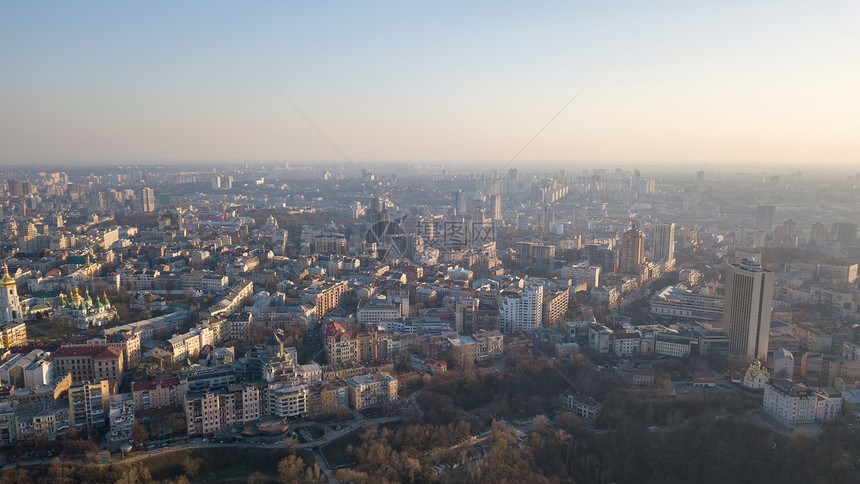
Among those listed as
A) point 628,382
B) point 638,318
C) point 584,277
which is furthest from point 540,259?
point 628,382

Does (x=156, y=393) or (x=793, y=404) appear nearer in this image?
(x=793, y=404)

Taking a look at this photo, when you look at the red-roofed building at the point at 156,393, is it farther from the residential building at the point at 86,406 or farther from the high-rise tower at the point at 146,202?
the high-rise tower at the point at 146,202

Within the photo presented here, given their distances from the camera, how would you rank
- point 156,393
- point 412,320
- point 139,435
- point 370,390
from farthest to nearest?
point 412,320 < point 370,390 < point 156,393 < point 139,435

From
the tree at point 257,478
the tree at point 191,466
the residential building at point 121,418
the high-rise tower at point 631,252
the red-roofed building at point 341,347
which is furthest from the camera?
the high-rise tower at point 631,252

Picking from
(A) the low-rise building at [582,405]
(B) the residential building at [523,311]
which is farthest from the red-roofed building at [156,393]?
(B) the residential building at [523,311]

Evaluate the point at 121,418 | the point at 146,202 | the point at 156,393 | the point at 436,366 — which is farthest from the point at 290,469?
the point at 146,202

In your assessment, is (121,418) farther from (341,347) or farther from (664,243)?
(664,243)
